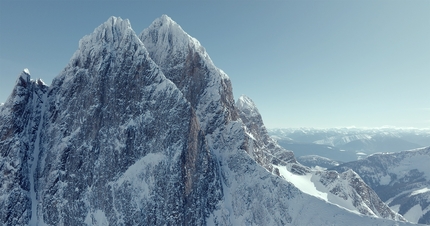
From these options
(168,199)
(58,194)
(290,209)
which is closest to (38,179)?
(58,194)

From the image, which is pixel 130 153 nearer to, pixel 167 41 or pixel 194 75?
pixel 194 75

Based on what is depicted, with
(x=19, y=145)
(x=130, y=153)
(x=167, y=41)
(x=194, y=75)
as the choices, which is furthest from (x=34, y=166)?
(x=167, y=41)

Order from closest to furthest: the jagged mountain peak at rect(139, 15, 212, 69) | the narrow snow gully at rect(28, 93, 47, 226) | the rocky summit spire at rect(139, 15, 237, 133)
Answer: the narrow snow gully at rect(28, 93, 47, 226) → the rocky summit spire at rect(139, 15, 237, 133) → the jagged mountain peak at rect(139, 15, 212, 69)

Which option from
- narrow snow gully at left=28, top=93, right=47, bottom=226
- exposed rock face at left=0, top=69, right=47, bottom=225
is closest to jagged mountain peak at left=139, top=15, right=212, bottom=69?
narrow snow gully at left=28, top=93, right=47, bottom=226

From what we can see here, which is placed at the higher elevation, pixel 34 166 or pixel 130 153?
pixel 34 166

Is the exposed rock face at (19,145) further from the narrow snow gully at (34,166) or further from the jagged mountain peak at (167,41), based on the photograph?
the jagged mountain peak at (167,41)

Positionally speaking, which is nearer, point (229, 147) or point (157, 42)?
point (229, 147)

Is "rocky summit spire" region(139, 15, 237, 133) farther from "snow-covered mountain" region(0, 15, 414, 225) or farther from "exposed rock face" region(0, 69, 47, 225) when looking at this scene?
"exposed rock face" region(0, 69, 47, 225)

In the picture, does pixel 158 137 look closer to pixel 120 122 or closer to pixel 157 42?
pixel 120 122

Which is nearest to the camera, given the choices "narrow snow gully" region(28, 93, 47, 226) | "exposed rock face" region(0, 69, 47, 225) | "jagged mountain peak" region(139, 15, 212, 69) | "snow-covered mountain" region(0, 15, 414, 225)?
"exposed rock face" region(0, 69, 47, 225)
